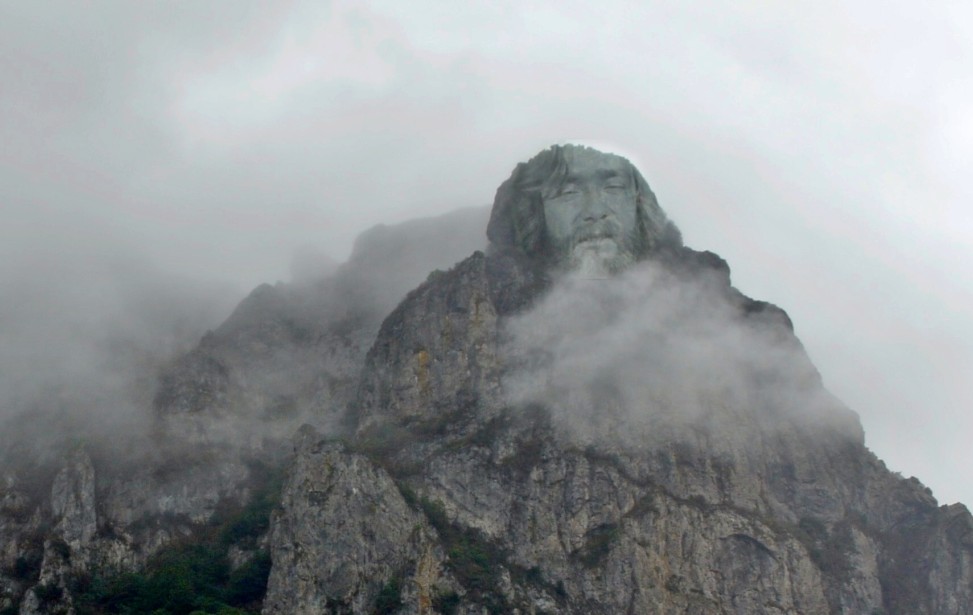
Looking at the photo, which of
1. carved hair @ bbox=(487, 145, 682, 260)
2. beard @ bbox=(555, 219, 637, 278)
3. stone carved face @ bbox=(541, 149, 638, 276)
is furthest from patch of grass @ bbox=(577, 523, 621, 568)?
carved hair @ bbox=(487, 145, 682, 260)

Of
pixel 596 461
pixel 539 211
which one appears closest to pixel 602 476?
pixel 596 461

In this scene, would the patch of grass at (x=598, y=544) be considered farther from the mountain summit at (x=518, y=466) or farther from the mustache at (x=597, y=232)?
the mustache at (x=597, y=232)

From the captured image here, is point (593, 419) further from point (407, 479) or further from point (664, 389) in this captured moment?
point (407, 479)

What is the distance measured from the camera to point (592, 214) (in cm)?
17550

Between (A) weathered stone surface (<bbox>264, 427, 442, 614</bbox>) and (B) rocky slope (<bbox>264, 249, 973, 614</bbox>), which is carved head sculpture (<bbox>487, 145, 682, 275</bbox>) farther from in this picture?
(A) weathered stone surface (<bbox>264, 427, 442, 614</bbox>)

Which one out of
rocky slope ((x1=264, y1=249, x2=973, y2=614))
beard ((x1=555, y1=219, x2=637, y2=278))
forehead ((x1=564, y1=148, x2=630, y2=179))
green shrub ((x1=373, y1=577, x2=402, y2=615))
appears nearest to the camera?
green shrub ((x1=373, y1=577, x2=402, y2=615))

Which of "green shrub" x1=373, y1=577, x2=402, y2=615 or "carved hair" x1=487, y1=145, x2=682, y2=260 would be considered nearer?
"green shrub" x1=373, y1=577, x2=402, y2=615

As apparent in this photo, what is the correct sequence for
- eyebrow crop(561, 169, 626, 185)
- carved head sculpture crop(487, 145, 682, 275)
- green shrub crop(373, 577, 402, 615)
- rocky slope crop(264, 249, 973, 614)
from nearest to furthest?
green shrub crop(373, 577, 402, 615)
rocky slope crop(264, 249, 973, 614)
carved head sculpture crop(487, 145, 682, 275)
eyebrow crop(561, 169, 626, 185)

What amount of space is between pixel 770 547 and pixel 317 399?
53479 mm

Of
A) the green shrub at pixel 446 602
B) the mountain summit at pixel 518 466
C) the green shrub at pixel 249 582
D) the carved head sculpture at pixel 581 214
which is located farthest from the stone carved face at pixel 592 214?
the green shrub at pixel 249 582

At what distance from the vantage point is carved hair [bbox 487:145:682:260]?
179 meters

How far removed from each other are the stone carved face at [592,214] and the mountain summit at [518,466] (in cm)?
27

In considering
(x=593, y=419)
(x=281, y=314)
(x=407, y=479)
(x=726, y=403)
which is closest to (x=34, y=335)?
(x=281, y=314)

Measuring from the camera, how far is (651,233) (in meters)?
180
